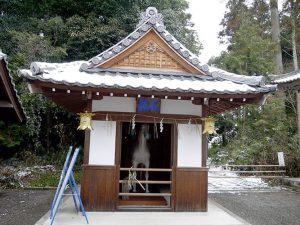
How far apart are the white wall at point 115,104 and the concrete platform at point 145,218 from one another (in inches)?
91.7

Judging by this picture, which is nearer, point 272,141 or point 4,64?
point 4,64

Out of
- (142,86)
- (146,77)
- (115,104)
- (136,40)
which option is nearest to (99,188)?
(115,104)

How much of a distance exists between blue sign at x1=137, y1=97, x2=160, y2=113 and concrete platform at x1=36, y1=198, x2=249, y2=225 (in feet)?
7.65

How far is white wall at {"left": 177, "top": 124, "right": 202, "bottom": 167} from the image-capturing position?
24.4 feet

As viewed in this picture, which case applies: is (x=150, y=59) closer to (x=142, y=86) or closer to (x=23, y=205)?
(x=142, y=86)

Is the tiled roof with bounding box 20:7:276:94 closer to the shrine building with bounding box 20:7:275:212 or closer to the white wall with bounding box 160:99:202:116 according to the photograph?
the shrine building with bounding box 20:7:275:212

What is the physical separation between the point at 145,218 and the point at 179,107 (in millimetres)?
2647

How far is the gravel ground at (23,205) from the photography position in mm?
7199

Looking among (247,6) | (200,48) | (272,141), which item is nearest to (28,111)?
(272,141)

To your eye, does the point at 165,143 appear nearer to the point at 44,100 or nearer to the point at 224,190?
the point at 224,190

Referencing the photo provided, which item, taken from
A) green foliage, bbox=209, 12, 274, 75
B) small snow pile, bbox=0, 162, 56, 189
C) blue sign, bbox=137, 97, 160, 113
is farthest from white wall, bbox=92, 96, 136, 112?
green foliage, bbox=209, 12, 274, 75

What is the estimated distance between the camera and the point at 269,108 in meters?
17.2

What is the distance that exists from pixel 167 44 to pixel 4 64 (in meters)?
3.90

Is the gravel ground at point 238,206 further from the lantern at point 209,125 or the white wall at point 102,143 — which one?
the lantern at point 209,125
